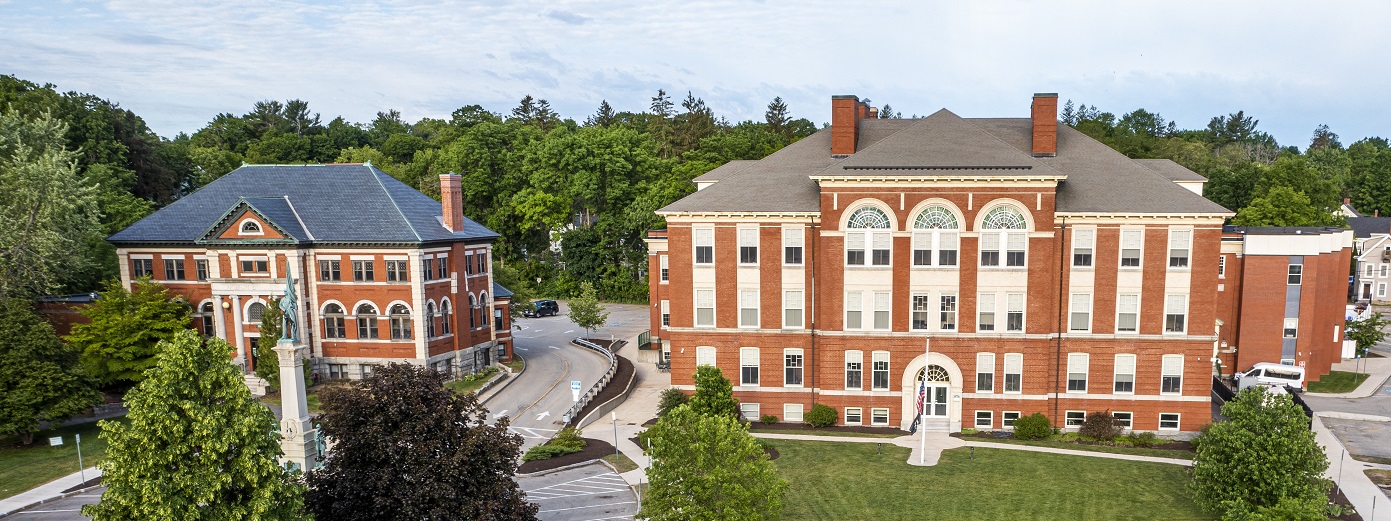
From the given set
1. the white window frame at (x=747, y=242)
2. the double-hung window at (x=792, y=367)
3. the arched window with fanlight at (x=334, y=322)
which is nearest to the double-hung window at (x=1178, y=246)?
the double-hung window at (x=792, y=367)

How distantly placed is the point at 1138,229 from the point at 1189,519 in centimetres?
1333

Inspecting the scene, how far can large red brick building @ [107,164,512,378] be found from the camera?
44375mm

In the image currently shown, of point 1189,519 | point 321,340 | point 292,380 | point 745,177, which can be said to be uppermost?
point 745,177

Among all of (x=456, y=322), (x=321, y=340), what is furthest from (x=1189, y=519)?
(x=321, y=340)

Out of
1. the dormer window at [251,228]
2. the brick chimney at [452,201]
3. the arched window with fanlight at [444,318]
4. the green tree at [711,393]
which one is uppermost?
the brick chimney at [452,201]

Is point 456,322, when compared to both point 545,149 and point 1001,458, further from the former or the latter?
point 545,149

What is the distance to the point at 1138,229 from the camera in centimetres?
3541

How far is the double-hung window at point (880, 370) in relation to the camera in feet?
124

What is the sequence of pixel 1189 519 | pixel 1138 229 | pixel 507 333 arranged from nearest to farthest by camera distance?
pixel 1189 519 < pixel 1138 229 < pixel 507 333

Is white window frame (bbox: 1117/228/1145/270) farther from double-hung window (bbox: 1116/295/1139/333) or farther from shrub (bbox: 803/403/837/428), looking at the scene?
shrub (bbox: 803/403/837/428)

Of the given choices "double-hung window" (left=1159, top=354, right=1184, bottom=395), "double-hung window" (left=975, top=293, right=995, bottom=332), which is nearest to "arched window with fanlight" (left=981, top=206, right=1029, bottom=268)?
"double-hung window" (left=975, top=293, right=995, bottom=332)

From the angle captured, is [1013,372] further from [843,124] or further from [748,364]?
[843,124]

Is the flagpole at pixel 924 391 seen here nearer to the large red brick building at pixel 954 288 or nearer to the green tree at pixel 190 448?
the large red brick building at pixel 954 288

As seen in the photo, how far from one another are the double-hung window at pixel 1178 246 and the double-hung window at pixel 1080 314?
3.85m
